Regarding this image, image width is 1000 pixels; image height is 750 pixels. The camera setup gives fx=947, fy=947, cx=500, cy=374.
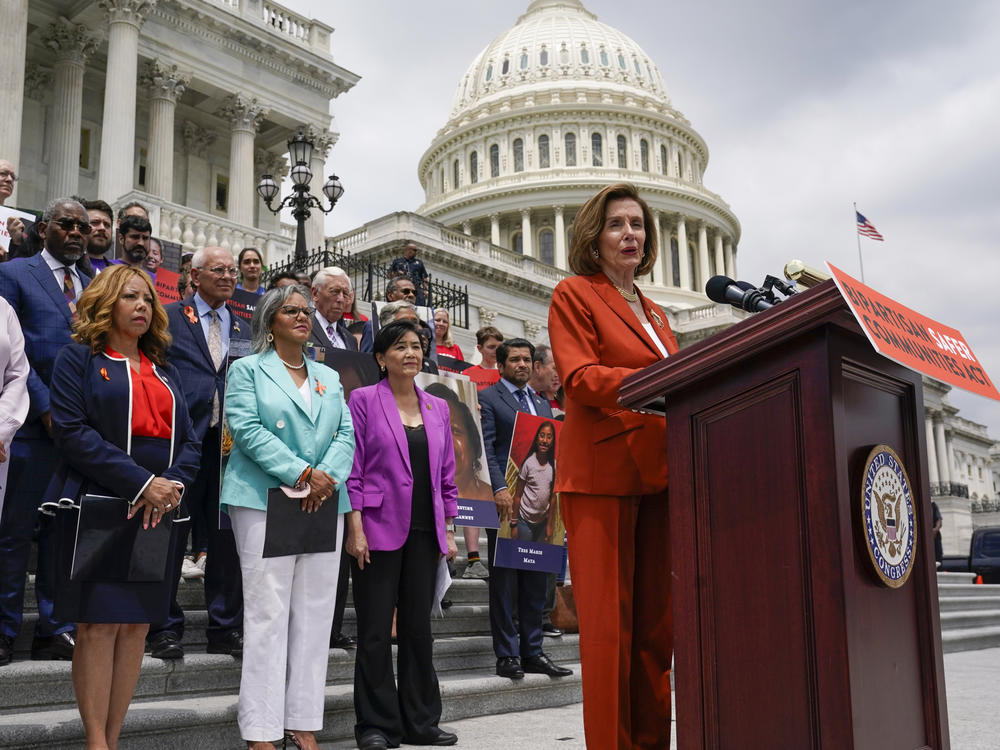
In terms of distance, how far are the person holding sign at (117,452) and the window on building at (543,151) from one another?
72.5m

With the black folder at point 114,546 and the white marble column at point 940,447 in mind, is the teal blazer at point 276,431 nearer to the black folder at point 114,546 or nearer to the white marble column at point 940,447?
the black folder at point 114,546

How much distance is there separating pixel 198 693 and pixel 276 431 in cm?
150

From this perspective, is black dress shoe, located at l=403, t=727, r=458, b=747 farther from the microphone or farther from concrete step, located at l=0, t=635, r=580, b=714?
the microphone

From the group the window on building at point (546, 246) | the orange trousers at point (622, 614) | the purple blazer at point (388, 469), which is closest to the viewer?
the orange trousers at point (622, 614)

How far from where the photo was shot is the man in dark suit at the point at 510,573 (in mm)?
6281

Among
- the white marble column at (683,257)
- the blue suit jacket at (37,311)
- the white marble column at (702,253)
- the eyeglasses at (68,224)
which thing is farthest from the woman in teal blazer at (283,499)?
the white marble column at (702,253)

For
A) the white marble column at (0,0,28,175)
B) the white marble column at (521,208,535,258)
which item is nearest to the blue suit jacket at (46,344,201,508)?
the white marble column at (0,0,28,175)

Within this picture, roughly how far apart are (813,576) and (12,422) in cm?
384

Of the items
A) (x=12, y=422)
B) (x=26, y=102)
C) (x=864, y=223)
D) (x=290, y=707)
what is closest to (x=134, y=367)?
(x=12, y=422)

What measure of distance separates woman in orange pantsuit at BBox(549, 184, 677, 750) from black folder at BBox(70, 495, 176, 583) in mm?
1954

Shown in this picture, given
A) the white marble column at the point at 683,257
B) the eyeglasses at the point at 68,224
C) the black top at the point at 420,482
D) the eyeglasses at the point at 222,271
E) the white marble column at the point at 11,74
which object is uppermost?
the white marble column at the point at 683,257

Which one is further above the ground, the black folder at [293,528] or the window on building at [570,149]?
the window on building at [570,149]

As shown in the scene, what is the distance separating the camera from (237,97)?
27547mm

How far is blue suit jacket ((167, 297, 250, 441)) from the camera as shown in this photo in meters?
5.62
